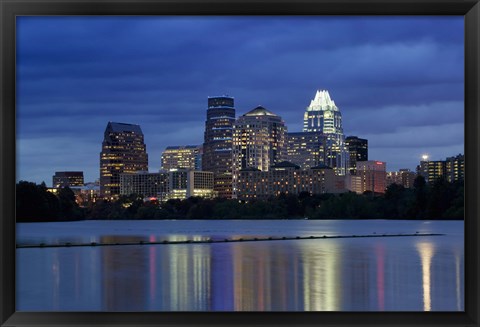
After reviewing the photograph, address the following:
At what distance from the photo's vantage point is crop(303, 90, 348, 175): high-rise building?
1848 inches

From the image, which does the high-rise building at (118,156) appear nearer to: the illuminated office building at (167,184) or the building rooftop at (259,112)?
the illuminated office building at (167,184)

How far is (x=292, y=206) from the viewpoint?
36.4 m

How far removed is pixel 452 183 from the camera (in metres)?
30.9

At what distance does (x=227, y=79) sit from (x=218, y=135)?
34.0ft

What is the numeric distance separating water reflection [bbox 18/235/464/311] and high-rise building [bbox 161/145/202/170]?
31765 mm

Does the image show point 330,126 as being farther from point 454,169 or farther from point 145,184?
point 454,169

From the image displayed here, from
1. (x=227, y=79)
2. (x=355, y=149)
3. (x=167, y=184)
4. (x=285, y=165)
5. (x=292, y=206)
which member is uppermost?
(x=227, y=79)

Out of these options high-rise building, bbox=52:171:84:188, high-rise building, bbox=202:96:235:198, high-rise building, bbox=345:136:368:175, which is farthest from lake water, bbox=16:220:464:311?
high-rise building, bbox=202:96:235:198

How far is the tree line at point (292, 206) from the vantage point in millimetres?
30906

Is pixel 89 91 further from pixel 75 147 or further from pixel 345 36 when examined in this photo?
pixel 345 36

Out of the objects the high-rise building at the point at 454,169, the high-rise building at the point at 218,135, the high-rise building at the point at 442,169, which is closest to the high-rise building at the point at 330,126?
the high-rise building at the point at 218,135

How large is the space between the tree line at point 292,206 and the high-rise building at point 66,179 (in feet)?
4.53

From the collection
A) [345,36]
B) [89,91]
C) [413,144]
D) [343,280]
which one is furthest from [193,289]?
[345,36]

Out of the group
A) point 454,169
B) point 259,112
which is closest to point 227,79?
point 259,112
